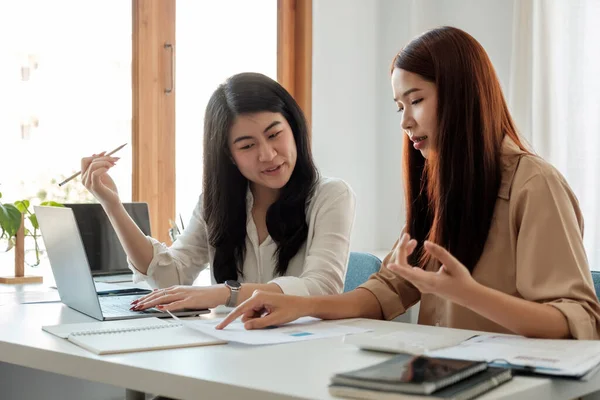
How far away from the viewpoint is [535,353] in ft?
3.52

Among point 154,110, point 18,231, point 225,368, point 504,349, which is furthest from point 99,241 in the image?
point 504,349

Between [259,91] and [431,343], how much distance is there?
921 millimetres

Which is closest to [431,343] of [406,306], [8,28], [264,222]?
[406,306]

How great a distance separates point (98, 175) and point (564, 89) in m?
2.20

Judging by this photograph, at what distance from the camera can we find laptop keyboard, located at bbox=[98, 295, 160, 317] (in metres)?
1.52

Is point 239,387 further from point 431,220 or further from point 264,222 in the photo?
point 264,222

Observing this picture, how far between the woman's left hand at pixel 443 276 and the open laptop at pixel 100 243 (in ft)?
4.66

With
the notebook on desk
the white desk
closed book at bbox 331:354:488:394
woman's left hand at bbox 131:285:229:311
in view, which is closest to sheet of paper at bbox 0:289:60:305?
woman's left hand at bbox 131:285:229:311

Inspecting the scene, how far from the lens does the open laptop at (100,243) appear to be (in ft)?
7.76

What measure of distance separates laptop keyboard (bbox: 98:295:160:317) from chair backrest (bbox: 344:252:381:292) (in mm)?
688

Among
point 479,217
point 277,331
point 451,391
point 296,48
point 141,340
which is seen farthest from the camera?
point 296,48

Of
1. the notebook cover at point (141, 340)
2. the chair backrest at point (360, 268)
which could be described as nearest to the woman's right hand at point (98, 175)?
the notebook cover at point (141, 340)

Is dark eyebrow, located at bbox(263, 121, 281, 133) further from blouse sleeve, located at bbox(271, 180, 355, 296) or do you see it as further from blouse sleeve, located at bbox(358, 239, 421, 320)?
blouse sleeve, located at bbox(358, 239, 421, 320)

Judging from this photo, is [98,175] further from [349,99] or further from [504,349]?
[349,99]
